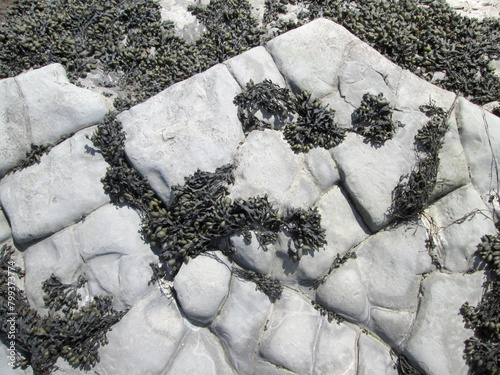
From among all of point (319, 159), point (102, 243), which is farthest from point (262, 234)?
point (102, 243)

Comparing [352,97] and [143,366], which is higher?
[352,97]

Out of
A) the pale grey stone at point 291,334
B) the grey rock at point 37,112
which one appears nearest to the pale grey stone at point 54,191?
the grey rock at point 37,112

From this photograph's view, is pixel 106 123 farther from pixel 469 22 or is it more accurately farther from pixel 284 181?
pixel 469 22

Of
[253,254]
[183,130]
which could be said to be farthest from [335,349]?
[183,130]

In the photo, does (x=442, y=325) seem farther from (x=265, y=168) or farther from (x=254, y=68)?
(x=254, y=68)

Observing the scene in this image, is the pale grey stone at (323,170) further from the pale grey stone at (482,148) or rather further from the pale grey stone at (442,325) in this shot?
the pale grey stone at (482,148)

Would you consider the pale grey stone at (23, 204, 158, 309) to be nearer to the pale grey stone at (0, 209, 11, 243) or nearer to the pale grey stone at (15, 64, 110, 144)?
the pale grey stone at (0, 209, 11, 243)
